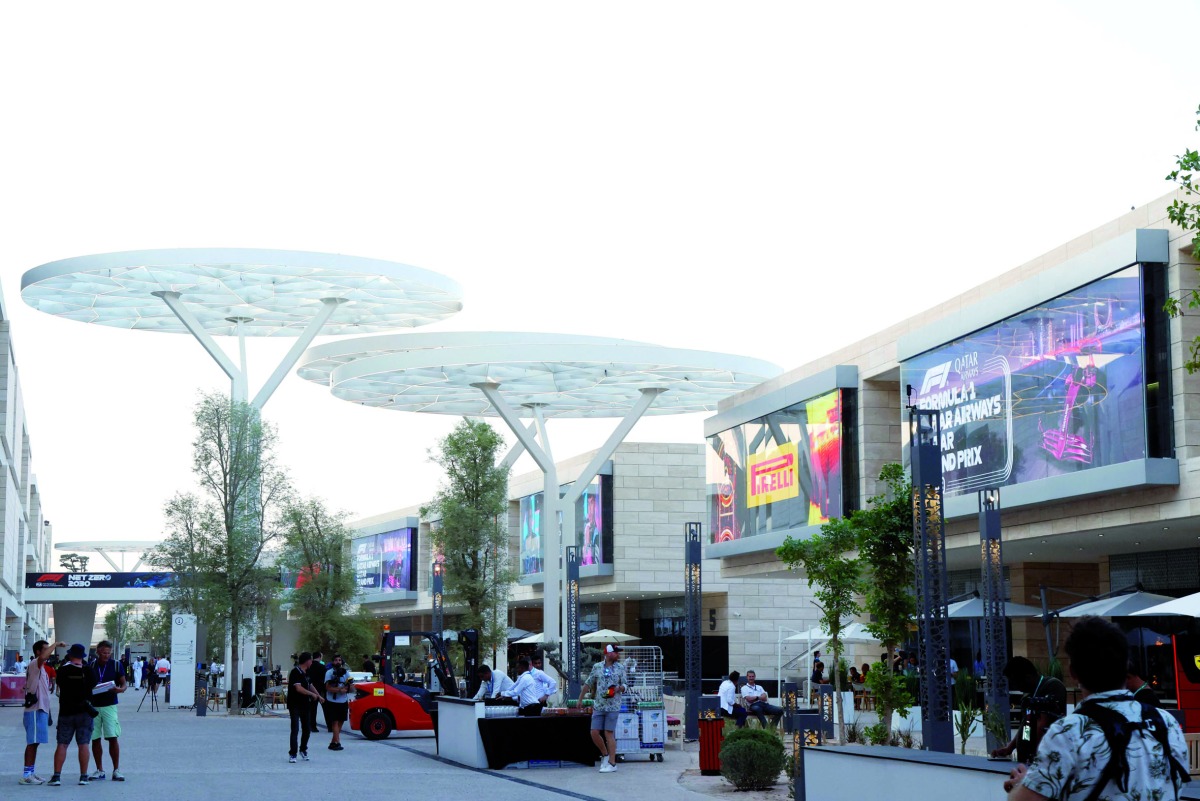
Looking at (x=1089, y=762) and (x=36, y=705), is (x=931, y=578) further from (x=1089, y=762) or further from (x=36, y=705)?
(x=36, y=705)

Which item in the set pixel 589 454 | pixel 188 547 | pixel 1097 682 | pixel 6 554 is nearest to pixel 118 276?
pixel 188 547

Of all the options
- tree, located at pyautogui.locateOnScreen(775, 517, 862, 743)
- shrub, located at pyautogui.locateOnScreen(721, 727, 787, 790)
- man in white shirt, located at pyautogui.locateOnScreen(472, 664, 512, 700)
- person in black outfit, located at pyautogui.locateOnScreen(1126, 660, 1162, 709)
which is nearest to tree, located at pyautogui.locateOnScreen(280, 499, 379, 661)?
man in white shirt, located at pyautogui.locateOnScreen(472, 664, 512, 700)

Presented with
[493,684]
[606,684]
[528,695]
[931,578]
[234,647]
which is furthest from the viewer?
[234,647]

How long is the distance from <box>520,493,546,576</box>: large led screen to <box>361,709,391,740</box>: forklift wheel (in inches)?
1271

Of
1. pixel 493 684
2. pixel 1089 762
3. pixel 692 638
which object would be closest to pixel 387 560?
pixel 692 638

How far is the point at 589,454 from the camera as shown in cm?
5781

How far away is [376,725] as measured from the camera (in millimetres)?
27109

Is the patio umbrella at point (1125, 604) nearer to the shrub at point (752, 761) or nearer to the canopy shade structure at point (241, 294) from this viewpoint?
the shrub at point (752, 761)

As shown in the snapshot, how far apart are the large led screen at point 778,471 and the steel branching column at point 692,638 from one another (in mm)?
9575

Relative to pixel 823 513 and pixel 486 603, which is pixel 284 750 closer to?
pixel 823 513

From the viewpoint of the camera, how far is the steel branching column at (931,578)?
41.4ft

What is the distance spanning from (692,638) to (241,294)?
22645 millimetres

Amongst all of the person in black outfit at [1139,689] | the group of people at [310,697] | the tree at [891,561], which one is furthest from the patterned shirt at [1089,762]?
the group of people at [310,697]

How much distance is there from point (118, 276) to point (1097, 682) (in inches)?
1517
